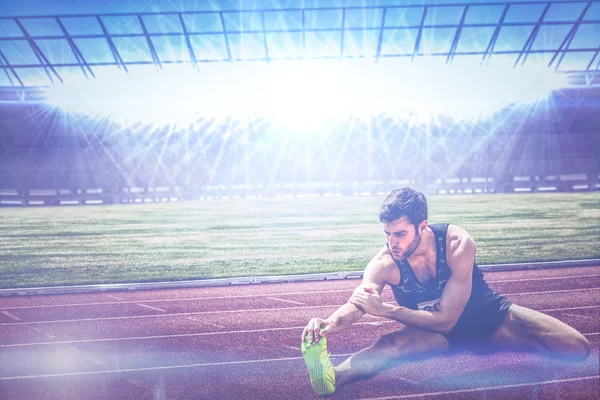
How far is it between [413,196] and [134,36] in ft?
19.5

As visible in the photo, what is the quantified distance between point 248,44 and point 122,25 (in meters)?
1.98

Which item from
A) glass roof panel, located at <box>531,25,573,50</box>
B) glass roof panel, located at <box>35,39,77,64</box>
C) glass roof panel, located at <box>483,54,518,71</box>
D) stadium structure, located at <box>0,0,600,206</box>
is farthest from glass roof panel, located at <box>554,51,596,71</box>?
glass roof panel, located at <box>35,39,77,64</box>

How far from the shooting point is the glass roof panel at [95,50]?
7.08 m

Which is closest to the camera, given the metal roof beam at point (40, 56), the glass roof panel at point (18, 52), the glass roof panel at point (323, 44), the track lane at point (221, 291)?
the track lane at point (221, 291)

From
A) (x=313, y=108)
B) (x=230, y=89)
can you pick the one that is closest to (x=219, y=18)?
(x=230, y=89)

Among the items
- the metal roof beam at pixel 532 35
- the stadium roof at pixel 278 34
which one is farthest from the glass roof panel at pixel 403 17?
the metal roof beam at pixel 532 35

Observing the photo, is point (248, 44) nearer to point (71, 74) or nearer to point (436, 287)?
point (71, 74)

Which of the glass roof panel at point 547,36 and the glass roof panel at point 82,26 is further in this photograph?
the glass roof panel at point 547,36

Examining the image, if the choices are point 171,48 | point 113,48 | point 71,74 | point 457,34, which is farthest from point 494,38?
point 71,74

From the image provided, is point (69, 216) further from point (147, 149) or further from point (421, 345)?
point (421, 345)

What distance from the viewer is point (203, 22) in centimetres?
714

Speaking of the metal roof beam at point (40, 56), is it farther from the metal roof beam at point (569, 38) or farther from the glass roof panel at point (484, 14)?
the metal roof beam at point (569, 38)

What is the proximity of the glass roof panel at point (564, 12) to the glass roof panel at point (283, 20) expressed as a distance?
13.0 feet

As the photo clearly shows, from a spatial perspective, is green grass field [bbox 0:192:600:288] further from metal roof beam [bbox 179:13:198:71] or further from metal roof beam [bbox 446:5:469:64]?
metal roof beam [bbox 179:13:198:71]
